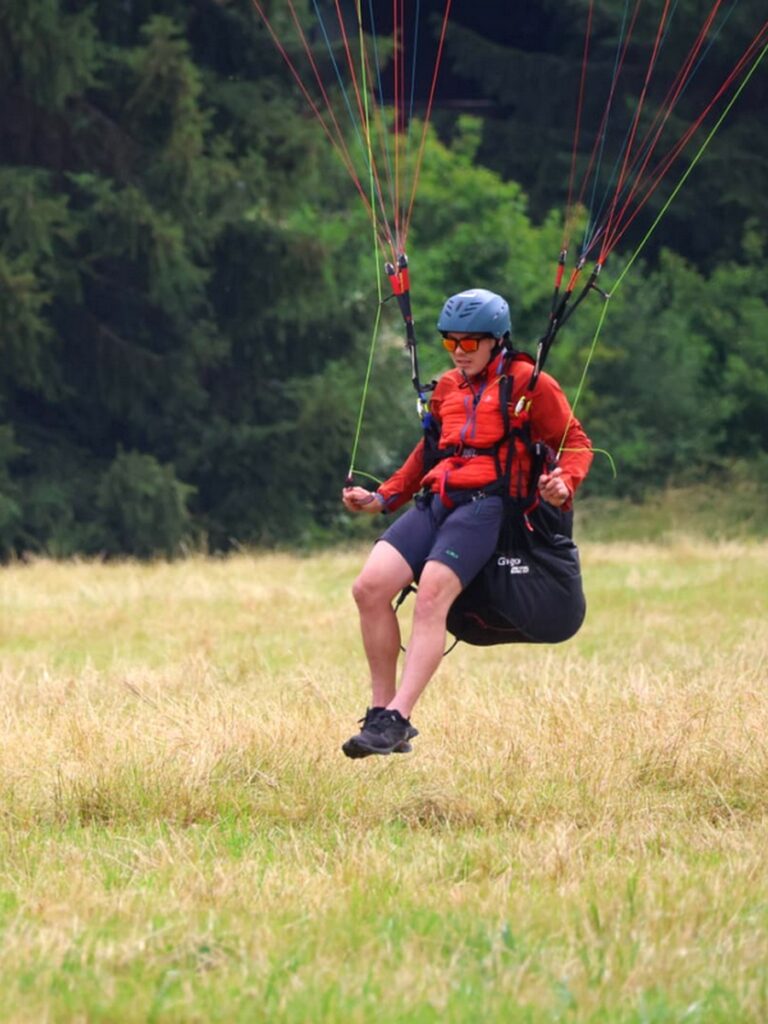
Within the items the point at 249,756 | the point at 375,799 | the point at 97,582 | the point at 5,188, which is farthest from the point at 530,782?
the point at 5,188

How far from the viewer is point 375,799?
680cm

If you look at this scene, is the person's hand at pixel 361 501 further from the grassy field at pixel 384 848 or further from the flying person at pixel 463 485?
the grassy field at pixel 384 848

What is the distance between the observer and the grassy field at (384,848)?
4492mm

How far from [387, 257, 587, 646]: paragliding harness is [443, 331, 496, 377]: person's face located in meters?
0.08

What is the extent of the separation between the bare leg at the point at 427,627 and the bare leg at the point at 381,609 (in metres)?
0.13

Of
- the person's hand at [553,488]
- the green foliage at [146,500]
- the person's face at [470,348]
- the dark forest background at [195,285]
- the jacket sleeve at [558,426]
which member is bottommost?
the green foliage at [146,500]

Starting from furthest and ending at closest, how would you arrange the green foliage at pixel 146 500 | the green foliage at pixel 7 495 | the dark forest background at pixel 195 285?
the green foliage at pixel 146 500 → the dark forest background at pixel 195 285 → the green foliage at pixel 7 495

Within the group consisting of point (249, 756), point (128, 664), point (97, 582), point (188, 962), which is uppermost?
point (188, 962)

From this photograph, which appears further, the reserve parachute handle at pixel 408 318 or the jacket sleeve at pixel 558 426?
the reserve parachute handle at pixel 408 318

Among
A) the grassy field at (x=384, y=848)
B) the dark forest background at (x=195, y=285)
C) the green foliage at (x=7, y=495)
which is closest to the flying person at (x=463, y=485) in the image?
the grassy field at (x=384, y=848)

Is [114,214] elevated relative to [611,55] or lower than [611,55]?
lower

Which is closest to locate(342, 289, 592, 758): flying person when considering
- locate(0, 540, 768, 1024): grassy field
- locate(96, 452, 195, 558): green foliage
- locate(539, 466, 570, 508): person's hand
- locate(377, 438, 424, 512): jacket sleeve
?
locate(539, 466, 570, 508): person's hand

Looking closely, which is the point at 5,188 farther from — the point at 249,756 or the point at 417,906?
the point at 417,906

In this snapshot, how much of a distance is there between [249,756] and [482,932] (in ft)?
8.14
